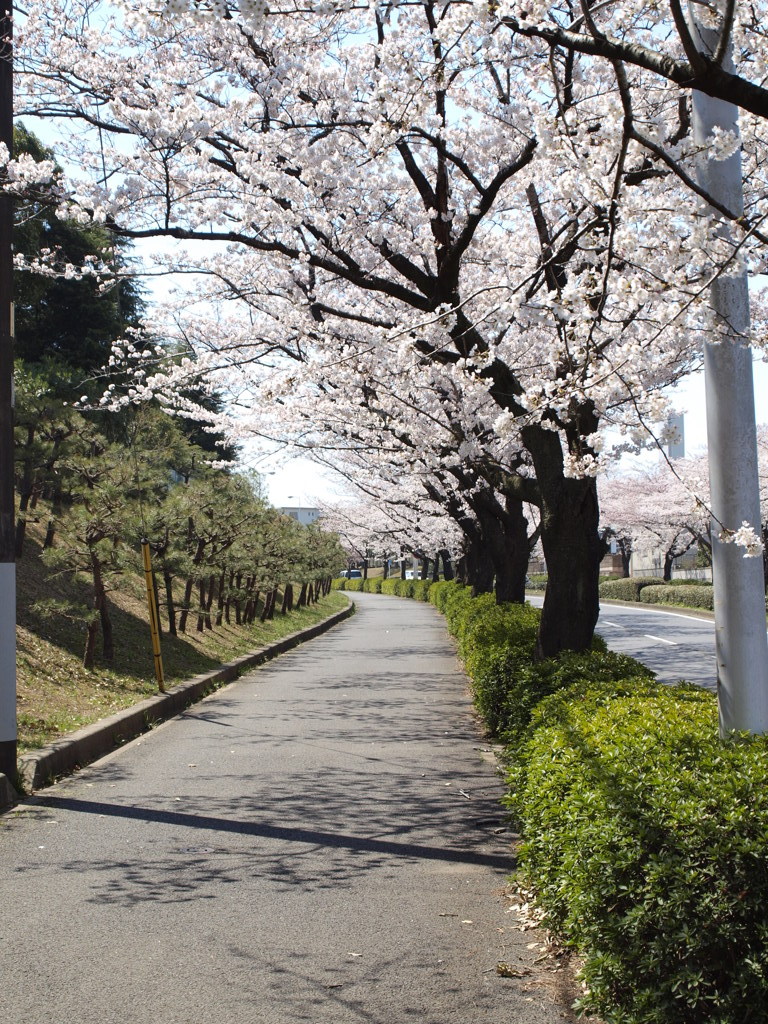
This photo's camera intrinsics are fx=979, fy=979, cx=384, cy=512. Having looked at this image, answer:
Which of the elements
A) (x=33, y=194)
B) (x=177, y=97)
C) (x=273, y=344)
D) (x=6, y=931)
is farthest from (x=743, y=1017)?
(x=273, y=344)

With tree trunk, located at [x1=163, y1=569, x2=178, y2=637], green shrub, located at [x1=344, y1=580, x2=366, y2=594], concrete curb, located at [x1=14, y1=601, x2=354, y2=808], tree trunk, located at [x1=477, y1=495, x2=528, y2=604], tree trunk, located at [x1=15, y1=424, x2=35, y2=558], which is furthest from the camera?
green shrub, located at [x1=344, y1=580, x2=366, y2=594]

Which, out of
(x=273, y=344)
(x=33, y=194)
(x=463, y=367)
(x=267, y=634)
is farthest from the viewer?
(x=267, y=634)

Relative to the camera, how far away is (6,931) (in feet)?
14.3

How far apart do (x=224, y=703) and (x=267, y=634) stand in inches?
419

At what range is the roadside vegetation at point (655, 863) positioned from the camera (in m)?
3.02

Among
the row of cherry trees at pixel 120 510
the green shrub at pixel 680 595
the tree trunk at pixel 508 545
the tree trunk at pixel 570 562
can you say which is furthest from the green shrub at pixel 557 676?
the green shrub at pixel 680 595

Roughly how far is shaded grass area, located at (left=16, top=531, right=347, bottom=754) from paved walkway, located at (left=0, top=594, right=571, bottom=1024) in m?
0.87

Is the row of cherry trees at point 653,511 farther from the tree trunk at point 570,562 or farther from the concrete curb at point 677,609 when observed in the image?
the tree trunk at point 570,562

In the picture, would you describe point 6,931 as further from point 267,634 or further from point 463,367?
point 267,634

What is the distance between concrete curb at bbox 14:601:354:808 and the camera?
7.32 meters

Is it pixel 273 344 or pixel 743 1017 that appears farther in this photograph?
pixel 273 344

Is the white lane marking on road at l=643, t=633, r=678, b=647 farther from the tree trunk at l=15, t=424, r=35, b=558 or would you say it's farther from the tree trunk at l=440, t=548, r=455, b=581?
the tree trunk at l=440, t=548, r=455, b=581

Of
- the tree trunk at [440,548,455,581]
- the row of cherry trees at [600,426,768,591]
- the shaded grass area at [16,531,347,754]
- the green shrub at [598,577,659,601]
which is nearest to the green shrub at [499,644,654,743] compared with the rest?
the shaded grass area at [16,531,347,754]

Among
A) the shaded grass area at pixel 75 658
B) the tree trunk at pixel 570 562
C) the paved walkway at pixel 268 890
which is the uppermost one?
the tree trunk at pixel 570 562
